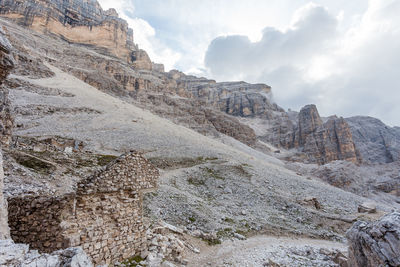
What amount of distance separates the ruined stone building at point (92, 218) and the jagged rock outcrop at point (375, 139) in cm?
14499

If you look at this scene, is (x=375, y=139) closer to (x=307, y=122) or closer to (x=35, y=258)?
(x=307, y=122)

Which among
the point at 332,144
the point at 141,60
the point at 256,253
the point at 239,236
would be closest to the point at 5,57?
the point at 256,253

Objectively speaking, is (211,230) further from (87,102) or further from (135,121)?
(87,102)

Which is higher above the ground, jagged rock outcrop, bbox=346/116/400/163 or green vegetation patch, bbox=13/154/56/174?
jagged rock outcrop, bbox=346/116/400/163

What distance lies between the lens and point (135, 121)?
5016 centimetres

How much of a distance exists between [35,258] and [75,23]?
179775mm

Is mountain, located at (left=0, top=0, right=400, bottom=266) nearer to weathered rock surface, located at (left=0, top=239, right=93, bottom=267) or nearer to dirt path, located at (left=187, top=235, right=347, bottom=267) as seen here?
dirt path, located at (left=187, top=235, right=347, bottom=267)

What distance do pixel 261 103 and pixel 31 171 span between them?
175 m

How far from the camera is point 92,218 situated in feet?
20.1

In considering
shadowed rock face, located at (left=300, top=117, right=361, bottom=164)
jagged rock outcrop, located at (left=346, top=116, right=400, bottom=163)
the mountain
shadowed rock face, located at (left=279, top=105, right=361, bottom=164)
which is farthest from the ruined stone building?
jagged rock outcrop, located at (left=346, top=116, right=400, bottom=163)

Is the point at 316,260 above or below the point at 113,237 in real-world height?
below

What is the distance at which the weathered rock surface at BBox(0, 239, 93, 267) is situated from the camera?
8.95ft

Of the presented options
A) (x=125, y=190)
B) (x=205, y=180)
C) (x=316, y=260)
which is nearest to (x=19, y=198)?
(x=125, y=190)

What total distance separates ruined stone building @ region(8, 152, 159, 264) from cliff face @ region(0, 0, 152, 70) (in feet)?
492
